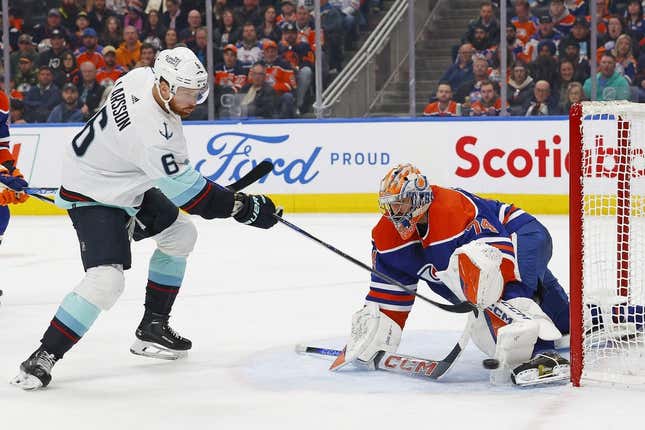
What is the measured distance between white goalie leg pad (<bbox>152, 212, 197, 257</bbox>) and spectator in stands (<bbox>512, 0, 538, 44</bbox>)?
18.7ft

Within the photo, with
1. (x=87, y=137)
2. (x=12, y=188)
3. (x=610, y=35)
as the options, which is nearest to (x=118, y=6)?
(x=610, y=35)

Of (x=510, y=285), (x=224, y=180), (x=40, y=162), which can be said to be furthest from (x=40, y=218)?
(x=510, y=285)

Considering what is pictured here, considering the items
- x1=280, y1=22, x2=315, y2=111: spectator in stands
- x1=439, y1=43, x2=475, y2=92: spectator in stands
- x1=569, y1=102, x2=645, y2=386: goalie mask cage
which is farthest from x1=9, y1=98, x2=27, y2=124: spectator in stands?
x1=569, y1=102, x2=645, y2=386: goalie mask cage

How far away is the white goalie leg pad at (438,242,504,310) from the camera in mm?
3455

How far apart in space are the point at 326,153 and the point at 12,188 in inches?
195

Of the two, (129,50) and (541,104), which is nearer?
(541,104)

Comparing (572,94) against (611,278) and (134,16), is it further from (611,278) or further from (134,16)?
(611,278)

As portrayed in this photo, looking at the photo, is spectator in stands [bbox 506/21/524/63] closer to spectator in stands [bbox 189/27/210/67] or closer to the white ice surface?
spectator in stands [bbox 189/27/210/67]

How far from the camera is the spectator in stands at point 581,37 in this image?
29.3ft

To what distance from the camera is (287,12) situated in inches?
394

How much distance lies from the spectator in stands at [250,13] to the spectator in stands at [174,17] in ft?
1.65

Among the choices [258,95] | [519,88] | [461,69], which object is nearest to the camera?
[519,88]

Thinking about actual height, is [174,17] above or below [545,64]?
above

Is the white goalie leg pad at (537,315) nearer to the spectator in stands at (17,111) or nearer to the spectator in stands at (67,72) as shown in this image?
the spectator in stands at (17,111)
